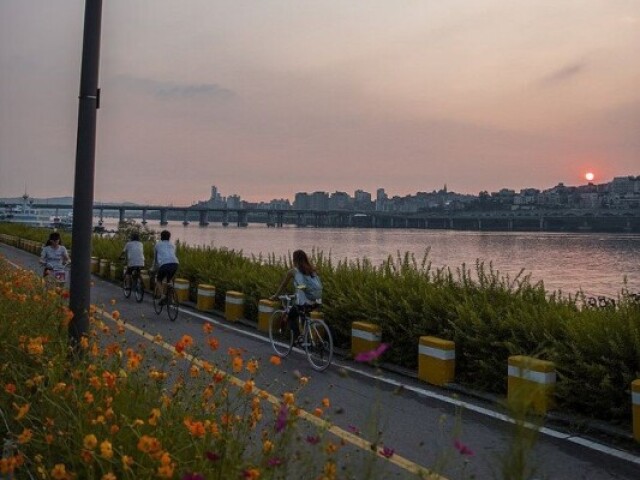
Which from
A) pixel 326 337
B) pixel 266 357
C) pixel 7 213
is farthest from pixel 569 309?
pixel 7 213

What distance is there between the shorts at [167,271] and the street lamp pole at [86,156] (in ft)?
25.3

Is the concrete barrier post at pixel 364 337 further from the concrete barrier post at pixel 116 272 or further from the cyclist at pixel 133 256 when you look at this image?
the concrete barrier post at pixel 116 272

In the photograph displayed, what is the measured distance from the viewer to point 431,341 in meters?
8.82

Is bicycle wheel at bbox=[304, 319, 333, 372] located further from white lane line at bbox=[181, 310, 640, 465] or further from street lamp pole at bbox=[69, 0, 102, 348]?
street lamp pole at bbox=[69, 0, 102, 348]

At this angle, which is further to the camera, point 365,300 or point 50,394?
point 365,300

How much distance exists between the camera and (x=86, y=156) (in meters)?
7.07

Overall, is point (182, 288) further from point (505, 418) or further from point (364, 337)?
point (505, 418)

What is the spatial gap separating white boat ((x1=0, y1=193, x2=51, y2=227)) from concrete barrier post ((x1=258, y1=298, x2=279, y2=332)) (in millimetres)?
119101

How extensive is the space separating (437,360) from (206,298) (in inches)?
346

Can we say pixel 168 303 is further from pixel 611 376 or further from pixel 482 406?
pixel 611 376

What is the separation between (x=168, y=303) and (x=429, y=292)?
703 cm

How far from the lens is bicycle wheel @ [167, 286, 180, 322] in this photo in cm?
1452

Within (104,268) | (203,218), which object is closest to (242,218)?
(203,218)

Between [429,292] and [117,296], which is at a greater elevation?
[429,292]
